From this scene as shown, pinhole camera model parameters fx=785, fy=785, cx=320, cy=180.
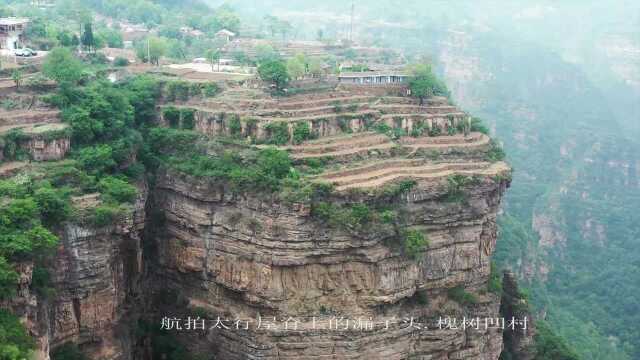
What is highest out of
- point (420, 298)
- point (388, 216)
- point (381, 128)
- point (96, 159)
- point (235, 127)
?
point (235, 127)

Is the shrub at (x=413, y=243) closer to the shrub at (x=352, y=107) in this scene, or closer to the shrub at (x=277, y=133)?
the shrub at (x=277, y=133)

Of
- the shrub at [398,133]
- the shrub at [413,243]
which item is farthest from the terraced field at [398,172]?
the shrub at [413,243]

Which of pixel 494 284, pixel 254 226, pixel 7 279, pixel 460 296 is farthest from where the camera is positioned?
pixel 494 284

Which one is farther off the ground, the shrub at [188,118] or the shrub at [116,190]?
the shrub at [188,118]

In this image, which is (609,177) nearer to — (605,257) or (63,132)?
(605,257)

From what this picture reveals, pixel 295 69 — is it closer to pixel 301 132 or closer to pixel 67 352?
pixel 301 132

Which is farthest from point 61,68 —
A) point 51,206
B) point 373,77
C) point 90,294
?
point 373,77
